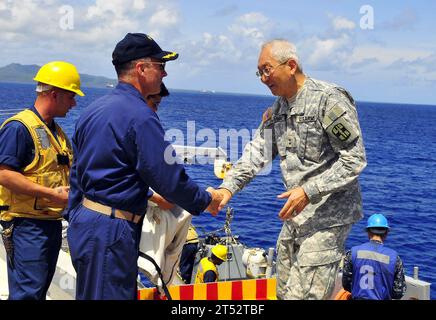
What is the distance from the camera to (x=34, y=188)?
4.57 metres

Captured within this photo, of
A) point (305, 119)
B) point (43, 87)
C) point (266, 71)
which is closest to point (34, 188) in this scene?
point (43, 87)

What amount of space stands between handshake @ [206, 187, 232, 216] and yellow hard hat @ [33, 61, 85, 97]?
5.22ft

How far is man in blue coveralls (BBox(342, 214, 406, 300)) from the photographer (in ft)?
19.7

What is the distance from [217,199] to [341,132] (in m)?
1.04

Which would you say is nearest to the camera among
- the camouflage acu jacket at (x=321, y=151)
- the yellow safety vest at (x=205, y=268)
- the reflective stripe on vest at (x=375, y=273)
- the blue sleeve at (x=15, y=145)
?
the camouflage acu jacket at (x=321, y=151)

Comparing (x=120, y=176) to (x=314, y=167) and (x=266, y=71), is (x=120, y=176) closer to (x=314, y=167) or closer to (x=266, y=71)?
(x=266, y=71)

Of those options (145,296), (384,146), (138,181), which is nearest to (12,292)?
(145,296)

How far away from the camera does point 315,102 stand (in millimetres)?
4102

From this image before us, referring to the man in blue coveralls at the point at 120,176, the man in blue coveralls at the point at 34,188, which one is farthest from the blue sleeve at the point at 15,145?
the man in blue coveralls at the point at 120,176

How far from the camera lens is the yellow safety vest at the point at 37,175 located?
4.67 meters

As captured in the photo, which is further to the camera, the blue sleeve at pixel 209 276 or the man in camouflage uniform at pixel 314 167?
the blue sleeve at pixel 209 276

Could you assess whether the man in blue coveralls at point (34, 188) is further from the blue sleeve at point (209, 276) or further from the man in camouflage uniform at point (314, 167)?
the blue sleeve at point (209, 276)

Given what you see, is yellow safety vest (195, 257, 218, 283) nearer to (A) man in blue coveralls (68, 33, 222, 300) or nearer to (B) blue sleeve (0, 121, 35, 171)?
(B) blue sleeve (0, 121, 35, 171)

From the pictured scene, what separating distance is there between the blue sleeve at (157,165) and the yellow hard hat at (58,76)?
167cm
